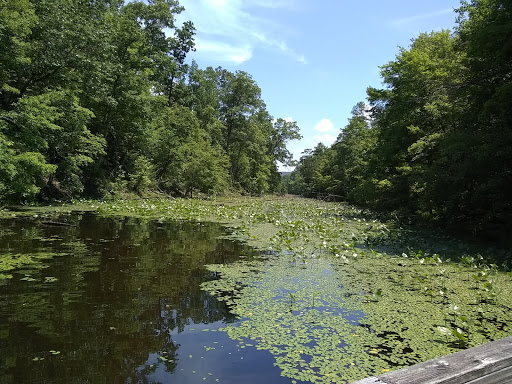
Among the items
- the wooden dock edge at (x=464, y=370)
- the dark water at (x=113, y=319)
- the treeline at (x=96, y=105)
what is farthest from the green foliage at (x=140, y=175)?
the wooden dock edge at (x=464, y=370)

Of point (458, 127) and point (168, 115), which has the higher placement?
point (168, 115)

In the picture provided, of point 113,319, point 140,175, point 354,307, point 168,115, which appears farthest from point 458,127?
point 168,115

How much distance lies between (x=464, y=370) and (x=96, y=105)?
22168mm

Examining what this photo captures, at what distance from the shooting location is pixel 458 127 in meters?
12.3

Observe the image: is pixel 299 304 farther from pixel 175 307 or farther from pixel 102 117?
pixel 102 117

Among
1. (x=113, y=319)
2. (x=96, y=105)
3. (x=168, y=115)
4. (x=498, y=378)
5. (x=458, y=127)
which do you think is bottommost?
(x=113, y=319)

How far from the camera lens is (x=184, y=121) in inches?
1073

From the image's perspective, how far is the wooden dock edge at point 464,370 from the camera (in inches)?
50.1

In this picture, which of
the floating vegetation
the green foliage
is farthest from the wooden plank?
the green foliage

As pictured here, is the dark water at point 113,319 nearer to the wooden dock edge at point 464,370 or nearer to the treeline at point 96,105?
the wooden dock edge at point 464,370

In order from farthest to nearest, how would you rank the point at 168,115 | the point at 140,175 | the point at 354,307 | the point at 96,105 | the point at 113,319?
1. the point at 168,115
2. the point at 140,175
3. the point at 96,105
4. the point at 354,307
5. the point at 113,319

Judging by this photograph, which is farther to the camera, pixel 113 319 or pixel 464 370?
pixel 113 319

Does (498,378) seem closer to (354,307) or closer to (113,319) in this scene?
(354,307)

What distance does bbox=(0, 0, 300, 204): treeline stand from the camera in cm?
1223
